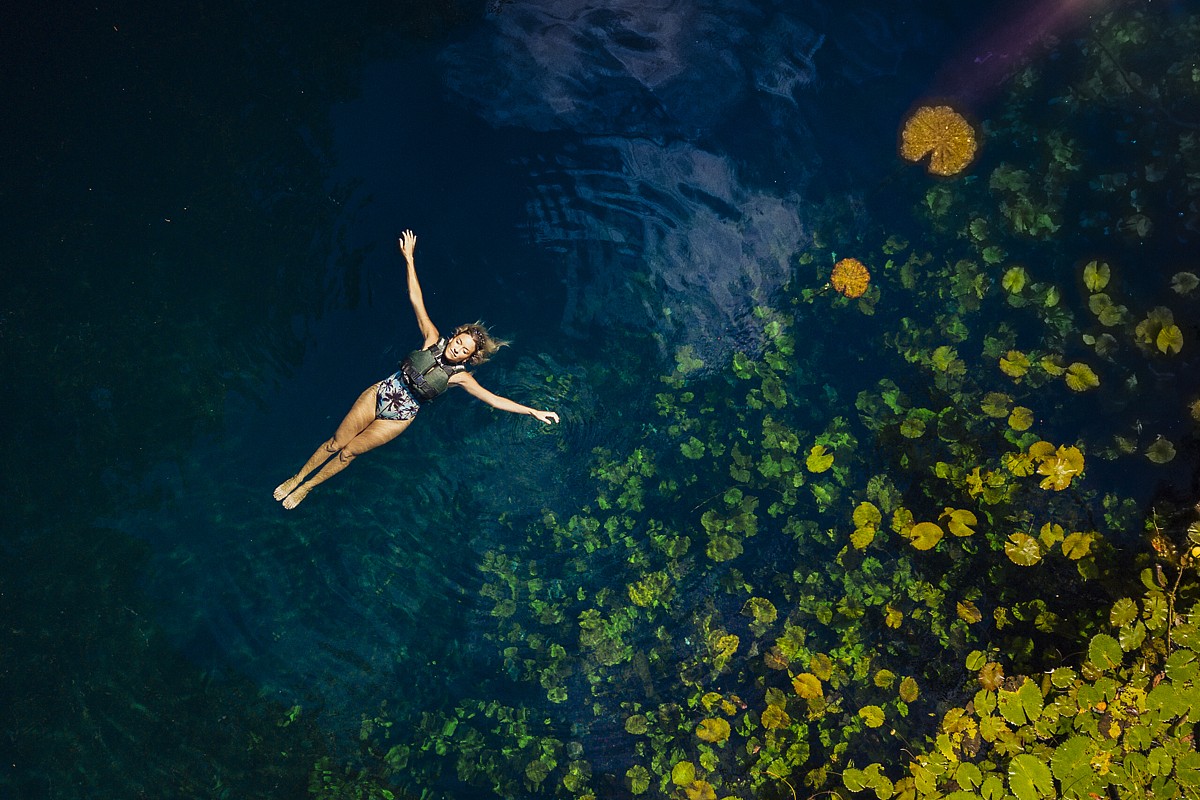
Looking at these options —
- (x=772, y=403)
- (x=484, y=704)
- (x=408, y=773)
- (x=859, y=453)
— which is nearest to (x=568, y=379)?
(x=772, y=403)

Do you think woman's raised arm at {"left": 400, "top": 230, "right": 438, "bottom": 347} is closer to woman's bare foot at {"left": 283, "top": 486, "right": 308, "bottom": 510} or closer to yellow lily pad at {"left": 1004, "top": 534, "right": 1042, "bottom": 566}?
woman's bare foot at {"left": 283, "top": 486, "right": 308, "bottom": 510}

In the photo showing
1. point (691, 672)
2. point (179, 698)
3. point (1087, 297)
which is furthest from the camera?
point (179, 698)

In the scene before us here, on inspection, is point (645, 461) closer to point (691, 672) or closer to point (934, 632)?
point (691, 672)

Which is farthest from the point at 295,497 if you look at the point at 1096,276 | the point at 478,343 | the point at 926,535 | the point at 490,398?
the point at 1096,276

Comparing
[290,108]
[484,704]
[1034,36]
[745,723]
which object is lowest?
[484,704]

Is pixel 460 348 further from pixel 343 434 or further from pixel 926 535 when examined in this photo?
pixel 926 535

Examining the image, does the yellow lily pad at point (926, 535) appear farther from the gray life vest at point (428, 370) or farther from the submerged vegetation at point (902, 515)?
the gray life vest at point (428, 370)

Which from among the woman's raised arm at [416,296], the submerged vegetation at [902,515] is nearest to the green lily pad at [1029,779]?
the submerged vegetation at [902,515]
